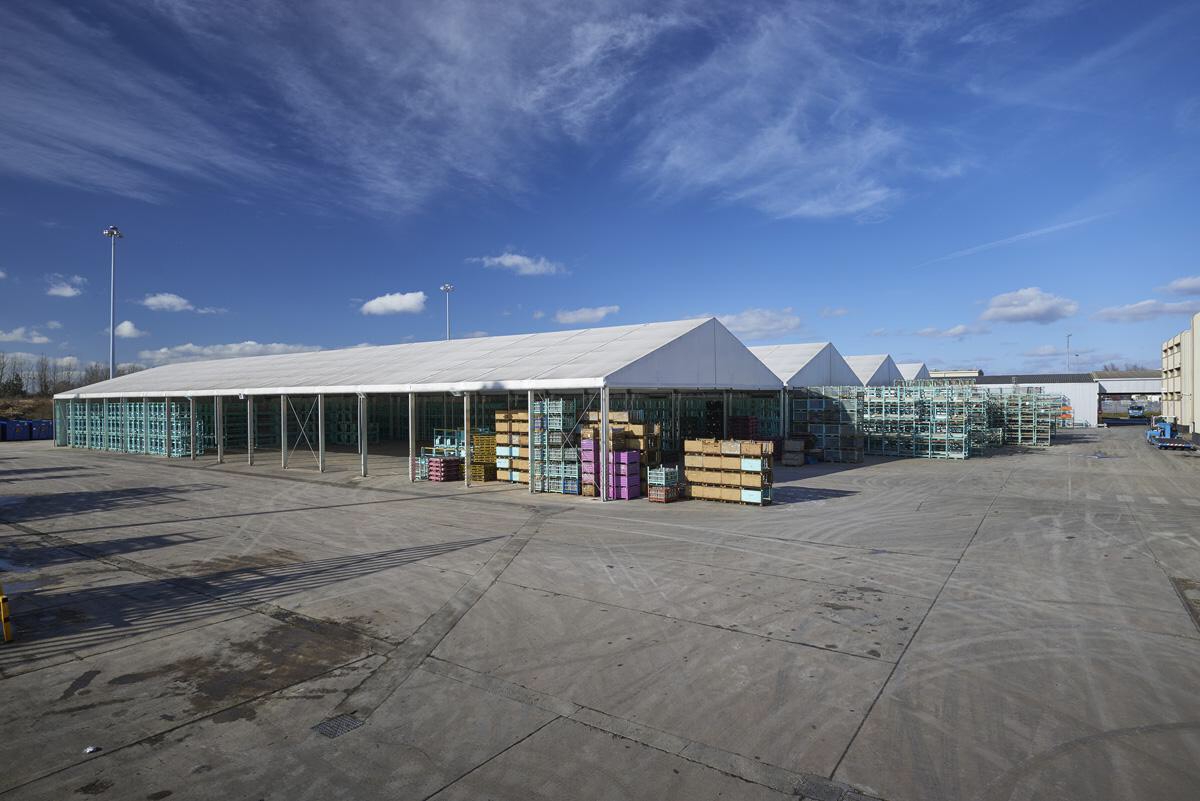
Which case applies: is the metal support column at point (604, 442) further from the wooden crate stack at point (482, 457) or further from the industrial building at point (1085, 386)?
the industrial building at point (1085, 386)

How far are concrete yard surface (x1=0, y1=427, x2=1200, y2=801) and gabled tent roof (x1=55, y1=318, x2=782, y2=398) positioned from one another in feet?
19.8

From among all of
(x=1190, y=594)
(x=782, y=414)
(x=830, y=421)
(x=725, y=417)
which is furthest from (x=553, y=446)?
(x=830, y=421)

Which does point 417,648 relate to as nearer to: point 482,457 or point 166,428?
point 482,457

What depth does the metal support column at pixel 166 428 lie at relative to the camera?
3256 cm

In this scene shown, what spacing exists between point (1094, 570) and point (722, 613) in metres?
6.68

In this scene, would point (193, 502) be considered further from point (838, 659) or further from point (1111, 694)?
point (1111, 694)

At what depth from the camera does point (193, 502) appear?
60.3 ft

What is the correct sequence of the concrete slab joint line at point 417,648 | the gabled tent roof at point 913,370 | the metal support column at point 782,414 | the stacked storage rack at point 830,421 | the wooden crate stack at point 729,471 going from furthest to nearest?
the gabled tent roof at point 913,370, the metal support column at point 782,414, the stacked storage rack at point 830,421, the wooden crate stack at point 729,471, the concrete slab joint line at point 417,648

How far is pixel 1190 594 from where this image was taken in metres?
9.15

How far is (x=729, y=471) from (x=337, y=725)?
13006 mm

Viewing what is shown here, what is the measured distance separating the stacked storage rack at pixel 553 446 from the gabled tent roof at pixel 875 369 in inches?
1198

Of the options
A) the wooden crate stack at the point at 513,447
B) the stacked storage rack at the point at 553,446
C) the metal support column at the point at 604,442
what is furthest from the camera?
the wooden crate stack at the point at 513,447

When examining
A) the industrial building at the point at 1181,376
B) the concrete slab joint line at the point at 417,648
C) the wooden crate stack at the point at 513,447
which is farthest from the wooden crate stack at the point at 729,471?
the industrial building at the point at 1181,376

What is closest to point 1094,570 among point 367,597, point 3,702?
point 367,597
